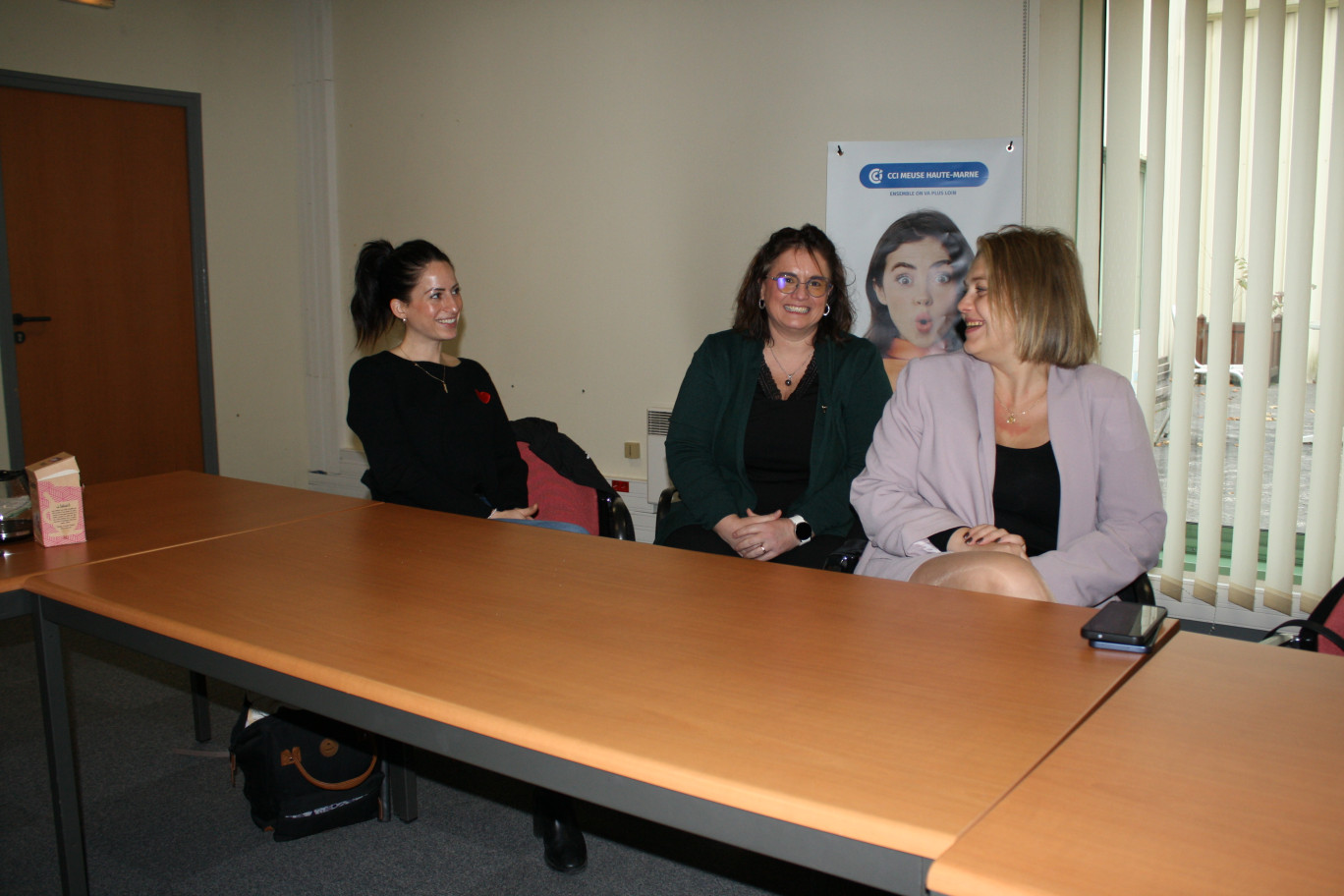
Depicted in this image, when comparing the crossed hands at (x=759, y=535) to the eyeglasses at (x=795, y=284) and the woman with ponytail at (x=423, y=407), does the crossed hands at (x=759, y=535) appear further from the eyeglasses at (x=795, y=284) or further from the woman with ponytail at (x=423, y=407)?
the eyeglasses at (x=795, y=284)

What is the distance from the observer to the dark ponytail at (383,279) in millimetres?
2803

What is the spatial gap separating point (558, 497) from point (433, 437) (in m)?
0.45

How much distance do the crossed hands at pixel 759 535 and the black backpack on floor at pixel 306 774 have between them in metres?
1.04

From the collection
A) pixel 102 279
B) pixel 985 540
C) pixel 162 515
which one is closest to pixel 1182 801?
pixel 985 540

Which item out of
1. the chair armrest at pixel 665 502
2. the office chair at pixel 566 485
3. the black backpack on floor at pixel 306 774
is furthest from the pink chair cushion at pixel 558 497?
the black backpack on floor at pixel 306 774

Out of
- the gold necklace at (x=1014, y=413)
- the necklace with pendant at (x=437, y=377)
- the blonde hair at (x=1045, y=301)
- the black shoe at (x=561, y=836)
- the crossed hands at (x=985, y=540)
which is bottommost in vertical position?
the black shoe at (x=561, y=836)

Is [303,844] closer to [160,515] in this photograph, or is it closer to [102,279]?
[160,515]

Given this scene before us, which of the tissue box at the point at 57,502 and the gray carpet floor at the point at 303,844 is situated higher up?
the tissue box at the point at 57,502

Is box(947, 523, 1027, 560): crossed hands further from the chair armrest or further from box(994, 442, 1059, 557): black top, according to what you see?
the chair armrest

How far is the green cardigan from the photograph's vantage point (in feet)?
8.80

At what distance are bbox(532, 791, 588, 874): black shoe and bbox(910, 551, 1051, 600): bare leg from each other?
0.95 m

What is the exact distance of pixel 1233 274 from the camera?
10.5 feet

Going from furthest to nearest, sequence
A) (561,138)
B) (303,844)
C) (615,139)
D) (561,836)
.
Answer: (561,138)
(615,139)
(303,844)
(561,836)

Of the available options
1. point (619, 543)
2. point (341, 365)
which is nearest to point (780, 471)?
point (619, 543)
